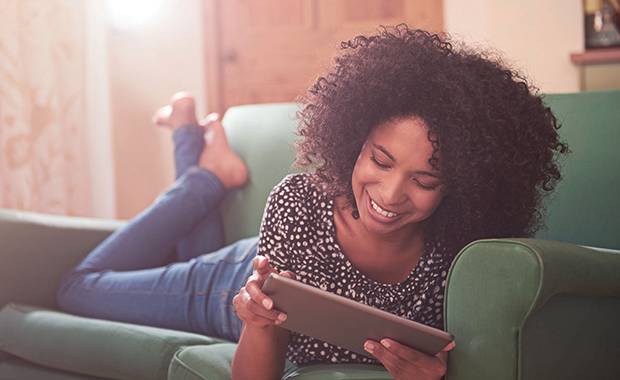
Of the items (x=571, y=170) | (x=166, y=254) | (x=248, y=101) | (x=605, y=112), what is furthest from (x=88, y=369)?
(x=248, y=101)

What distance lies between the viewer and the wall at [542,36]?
229 centimetres

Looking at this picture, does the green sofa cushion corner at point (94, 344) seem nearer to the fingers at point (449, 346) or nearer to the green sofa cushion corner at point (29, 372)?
the green sofa cushion corner at point (29, 372)

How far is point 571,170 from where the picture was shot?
129cm

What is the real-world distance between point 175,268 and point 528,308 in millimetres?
990

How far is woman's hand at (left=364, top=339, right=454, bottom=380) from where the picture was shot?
82 cm

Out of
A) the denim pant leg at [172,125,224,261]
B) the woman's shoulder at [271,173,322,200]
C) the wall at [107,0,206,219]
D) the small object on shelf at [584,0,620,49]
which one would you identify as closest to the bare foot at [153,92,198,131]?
the denim pant leg at [172,125,224,261]

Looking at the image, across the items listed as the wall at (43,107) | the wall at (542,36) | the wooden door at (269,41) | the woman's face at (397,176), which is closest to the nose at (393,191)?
the woman's face at (397,176)

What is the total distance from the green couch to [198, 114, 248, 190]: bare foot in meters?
0.04

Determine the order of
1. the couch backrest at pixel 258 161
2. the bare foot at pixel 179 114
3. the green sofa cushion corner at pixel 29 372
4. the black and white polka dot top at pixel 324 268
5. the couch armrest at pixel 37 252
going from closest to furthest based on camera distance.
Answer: the black and white polka dot top at pixel 324 268 < the green sofa cushion corner at pixel 29 372 < the couch armrest at pixel 37 252 < the couch backrest at pixel 258 161 < the bare foot at pixel 179 114

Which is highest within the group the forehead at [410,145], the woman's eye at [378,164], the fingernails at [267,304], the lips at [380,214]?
the forehead at [410,145]

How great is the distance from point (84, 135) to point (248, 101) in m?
1.02

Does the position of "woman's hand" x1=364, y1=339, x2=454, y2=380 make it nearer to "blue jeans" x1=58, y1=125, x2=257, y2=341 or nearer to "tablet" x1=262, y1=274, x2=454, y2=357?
"tablet" x1=262, y1=274, x2=454, y2=357

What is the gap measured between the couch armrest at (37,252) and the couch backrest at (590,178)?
126 cm

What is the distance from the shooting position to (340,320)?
0.79m
